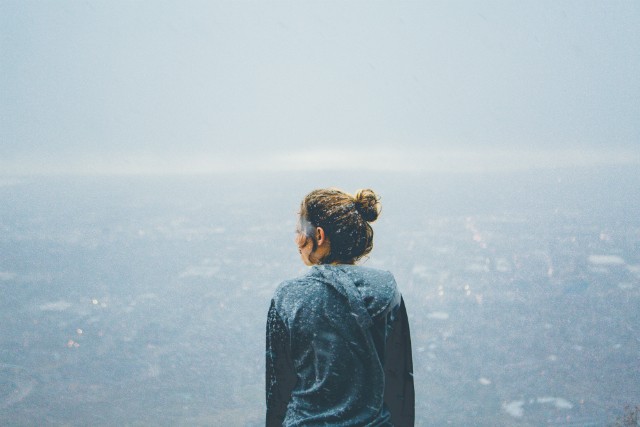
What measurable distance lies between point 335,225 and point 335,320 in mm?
419

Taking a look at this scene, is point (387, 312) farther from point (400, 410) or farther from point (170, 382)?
point (170, 382)

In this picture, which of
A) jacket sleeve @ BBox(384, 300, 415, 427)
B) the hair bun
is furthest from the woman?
jacket sleeve @ BBox(384, 300, 415, 427)

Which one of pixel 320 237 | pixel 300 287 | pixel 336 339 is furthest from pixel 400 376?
pixel 320 237

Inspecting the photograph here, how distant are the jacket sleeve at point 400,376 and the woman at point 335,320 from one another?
0.12m

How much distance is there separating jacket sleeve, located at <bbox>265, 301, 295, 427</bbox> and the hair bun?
61cm

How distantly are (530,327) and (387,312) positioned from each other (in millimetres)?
186187

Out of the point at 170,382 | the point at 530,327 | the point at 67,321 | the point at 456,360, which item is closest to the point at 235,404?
the point at 170,382

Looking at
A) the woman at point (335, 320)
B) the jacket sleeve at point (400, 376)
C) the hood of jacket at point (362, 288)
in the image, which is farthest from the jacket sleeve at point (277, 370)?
the jacket sleeve at point (400, 376)

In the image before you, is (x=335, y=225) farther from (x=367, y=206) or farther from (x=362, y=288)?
(x=362, y=288)

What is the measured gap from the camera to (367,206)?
6.81 ft

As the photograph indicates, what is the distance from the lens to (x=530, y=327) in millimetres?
165625

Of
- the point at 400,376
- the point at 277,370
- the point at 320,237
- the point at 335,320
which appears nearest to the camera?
the point at 335,320

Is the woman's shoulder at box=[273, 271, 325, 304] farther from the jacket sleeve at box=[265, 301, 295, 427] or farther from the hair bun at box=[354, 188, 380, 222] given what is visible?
the hair bun at box=[354, 188, 380, 222]

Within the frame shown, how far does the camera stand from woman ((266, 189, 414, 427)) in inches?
76.6
